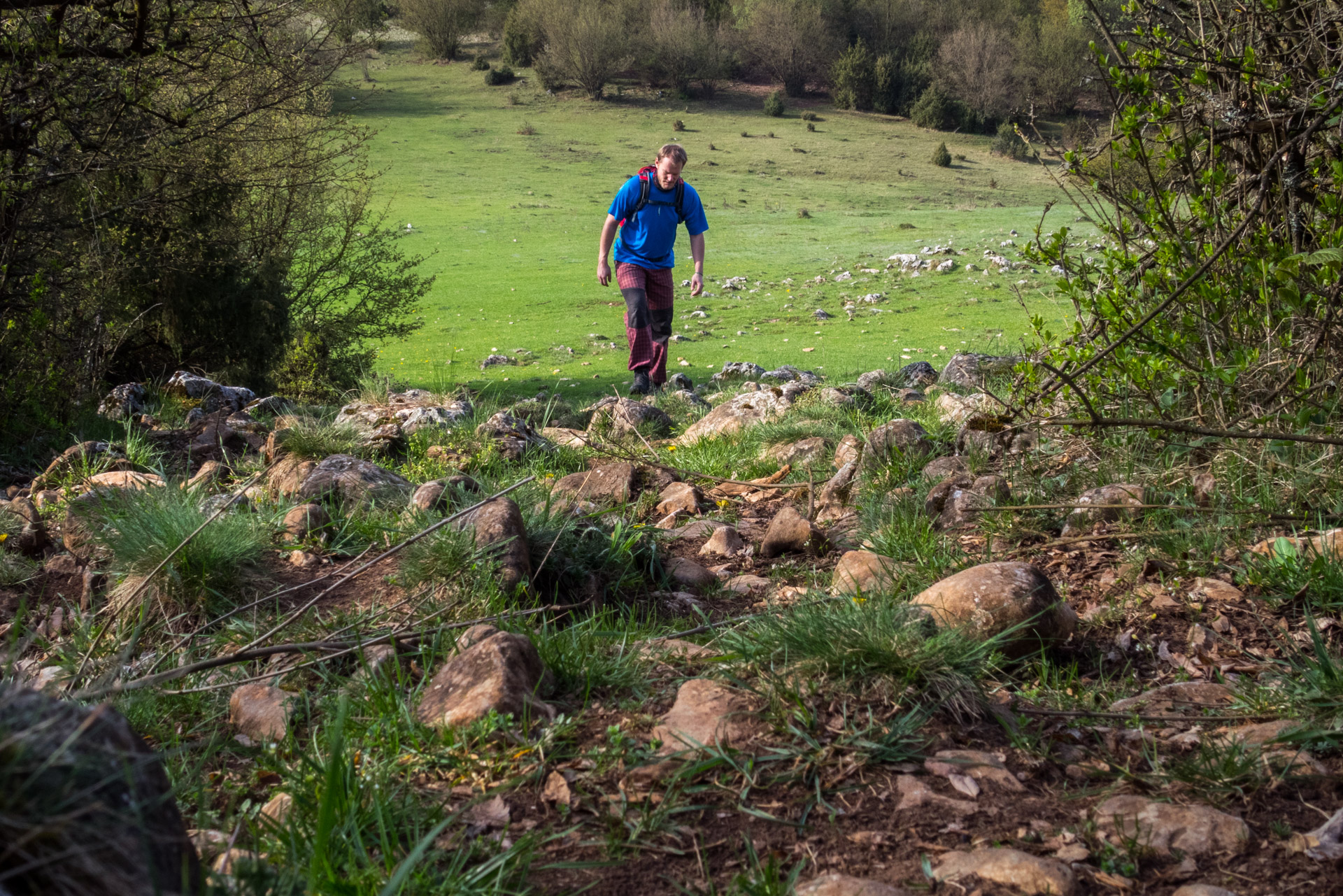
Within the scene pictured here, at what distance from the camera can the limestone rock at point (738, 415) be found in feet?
20.6

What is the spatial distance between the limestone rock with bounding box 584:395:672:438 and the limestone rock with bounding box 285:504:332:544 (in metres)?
2.61

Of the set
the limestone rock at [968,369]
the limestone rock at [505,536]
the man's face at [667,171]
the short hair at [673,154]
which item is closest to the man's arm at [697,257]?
the man's face at [667,171]

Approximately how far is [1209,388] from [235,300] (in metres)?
8.84

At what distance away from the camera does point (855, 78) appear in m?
42.8

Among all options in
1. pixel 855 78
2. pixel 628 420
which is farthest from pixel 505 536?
pixel 855 78

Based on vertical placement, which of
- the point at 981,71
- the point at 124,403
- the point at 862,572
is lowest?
the point at 124,403

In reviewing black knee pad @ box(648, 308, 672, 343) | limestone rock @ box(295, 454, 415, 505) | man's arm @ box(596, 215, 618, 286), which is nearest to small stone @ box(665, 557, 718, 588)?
limestone rock @ box(295, 454, 415, 505)

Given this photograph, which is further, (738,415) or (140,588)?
(738,415)

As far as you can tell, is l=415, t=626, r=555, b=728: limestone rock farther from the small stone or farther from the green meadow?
the green meadow

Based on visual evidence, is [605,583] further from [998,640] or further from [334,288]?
[334,288]

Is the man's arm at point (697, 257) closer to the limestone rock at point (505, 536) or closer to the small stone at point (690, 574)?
the small stone at point (690, 574)

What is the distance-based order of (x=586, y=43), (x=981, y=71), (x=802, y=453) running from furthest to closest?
(x=586, y=43)
(x=981, y=71)
(x=802, y=453)

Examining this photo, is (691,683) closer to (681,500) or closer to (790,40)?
(681,500)

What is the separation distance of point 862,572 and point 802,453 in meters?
2.15
